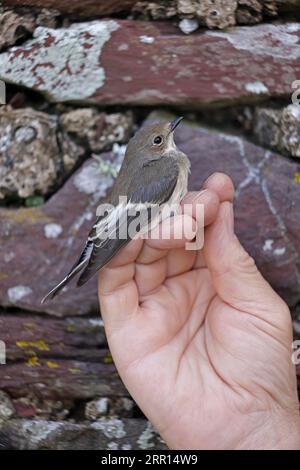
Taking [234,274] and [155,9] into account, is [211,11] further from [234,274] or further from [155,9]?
[234,274]

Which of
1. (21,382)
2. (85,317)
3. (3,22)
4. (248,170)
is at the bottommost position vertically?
(21,382)

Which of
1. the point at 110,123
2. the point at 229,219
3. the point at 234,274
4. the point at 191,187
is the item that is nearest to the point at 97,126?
the point at 110,123

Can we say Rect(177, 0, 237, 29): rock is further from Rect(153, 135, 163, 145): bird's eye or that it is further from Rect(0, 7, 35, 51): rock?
Rect(0, 7, 35, 51): rock

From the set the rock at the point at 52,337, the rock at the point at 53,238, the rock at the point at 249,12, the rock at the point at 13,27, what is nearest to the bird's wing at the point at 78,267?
the rock at the point at 53,238

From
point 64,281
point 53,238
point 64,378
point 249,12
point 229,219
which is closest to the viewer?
point 229,219

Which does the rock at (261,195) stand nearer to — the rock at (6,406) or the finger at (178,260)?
the finger at (178,260)

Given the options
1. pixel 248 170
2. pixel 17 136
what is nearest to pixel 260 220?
pixel 248 170

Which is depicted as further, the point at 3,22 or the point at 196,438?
the point at 3,22

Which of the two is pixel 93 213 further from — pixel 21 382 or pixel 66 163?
pixel 21 382
